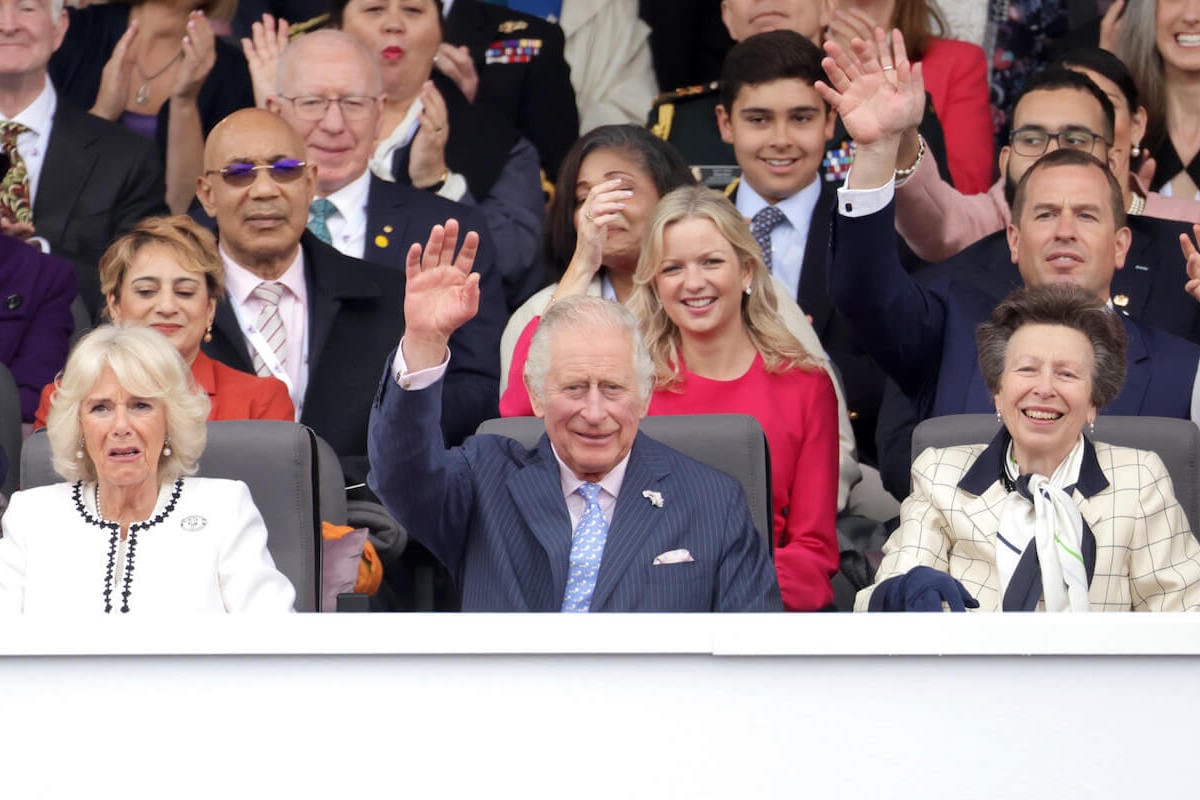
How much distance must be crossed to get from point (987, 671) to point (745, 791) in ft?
1.06

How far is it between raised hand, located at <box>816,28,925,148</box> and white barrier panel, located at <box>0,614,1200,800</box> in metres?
1.52

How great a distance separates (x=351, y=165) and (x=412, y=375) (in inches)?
70.1

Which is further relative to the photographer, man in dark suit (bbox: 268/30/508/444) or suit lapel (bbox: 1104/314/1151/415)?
man in dark suit (bbox: 268/30/508/444)

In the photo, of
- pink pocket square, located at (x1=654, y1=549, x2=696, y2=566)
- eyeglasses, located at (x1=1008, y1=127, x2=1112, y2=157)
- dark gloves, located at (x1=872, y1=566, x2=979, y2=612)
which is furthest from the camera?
eyeglasses, located at (x1=1008, y1=127, x2=1112, y2=157)

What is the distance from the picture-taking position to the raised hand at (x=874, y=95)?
361 cm

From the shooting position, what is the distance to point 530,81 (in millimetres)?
5340

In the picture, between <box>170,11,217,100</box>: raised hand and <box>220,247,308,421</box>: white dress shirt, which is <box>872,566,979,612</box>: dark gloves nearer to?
<box>220,247,308,421</box>: white dress shirt

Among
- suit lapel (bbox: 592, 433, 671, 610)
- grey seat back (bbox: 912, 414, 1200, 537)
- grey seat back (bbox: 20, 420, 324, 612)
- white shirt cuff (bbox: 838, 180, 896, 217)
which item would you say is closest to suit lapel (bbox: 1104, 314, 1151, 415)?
grey seat back (bbox: 912, 414, 1200, 537)

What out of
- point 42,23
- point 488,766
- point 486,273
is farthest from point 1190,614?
point 42,23

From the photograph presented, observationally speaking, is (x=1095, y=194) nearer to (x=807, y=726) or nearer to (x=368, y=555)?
(x=368, y=555)

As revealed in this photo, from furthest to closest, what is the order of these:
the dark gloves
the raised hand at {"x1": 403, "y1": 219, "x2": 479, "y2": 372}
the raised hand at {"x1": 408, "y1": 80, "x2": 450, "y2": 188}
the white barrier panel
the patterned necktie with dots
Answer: the raised hand at {"x1": 408, "y1": 80, "x2": 450, "y2": 188}
the patterned necktie with dots
the raised hand at {"x1": 403, "y1": 219, "x2": 479, "y2": 372}
the dark gloves
the white barrier panel

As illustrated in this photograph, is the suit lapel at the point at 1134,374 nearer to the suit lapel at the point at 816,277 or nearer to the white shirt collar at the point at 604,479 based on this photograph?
the suit lapel at the point at 816,277

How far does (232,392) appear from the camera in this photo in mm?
3846

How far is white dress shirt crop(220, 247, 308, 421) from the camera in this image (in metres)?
4.21
